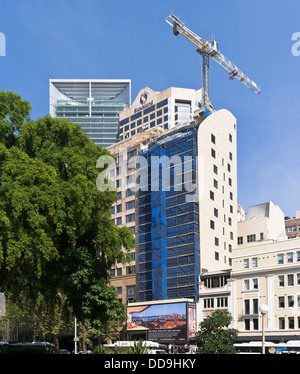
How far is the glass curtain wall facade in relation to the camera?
78.9 m

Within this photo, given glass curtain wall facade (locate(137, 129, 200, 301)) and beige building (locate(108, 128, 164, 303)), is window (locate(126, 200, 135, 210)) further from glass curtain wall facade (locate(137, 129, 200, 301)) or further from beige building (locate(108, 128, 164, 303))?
glass curtain wall facade (locate(137, 129, 200, 301))

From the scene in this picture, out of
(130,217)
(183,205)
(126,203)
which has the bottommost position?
(130,217)

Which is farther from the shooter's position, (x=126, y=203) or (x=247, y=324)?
(x=126, y=203)

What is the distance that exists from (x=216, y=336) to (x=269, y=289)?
1190 cm

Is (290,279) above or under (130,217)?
under

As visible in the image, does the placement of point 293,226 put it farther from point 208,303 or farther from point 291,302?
point 291,302

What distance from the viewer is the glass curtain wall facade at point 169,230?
78.9m

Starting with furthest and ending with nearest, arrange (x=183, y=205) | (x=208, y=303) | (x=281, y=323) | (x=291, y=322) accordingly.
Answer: (x=183, y=205) → (x=208, y=303) → (x=281, y=323) → (x=291, y=322)

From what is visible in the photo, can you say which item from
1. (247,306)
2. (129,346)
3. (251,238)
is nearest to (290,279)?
(247,306)

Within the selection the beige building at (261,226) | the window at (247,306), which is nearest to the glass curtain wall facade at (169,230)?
the window at (247,306)

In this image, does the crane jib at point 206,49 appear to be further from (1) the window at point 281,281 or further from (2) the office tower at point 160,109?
(1) the window at point 281,281

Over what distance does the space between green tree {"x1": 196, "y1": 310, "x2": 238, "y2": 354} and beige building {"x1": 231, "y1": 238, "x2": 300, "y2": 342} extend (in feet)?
13.1

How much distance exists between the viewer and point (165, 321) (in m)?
75.7

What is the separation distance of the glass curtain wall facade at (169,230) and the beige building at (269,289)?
989cm
